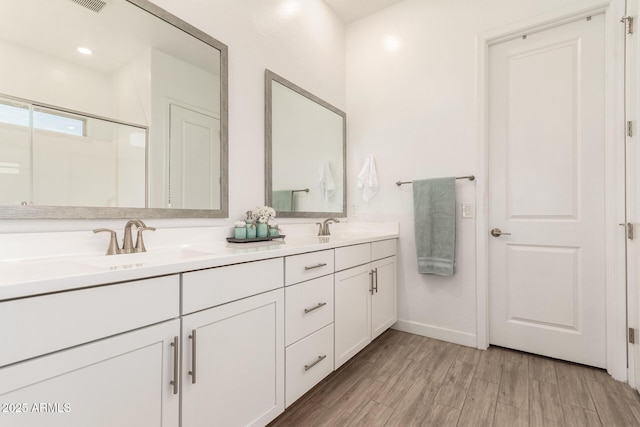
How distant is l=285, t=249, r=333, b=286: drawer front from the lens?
1.42 meters

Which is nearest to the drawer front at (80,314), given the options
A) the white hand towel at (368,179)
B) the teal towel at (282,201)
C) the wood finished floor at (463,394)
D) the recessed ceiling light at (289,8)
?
the wood finished floor at (463,394)

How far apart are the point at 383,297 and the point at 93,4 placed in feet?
7.67

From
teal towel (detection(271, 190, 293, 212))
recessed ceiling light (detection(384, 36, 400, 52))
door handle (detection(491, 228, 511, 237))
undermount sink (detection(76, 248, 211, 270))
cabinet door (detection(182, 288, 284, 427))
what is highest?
recessed ceiling light (detection(384, 36, 400, 52))

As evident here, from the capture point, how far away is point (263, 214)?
72.2 inches

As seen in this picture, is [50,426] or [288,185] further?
[288,185]

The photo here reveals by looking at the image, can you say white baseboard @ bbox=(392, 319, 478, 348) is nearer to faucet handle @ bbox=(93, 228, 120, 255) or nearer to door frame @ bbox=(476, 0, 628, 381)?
door frame @ bbox=(476, 0, 628, 381)

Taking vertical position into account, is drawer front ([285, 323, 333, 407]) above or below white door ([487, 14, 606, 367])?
below

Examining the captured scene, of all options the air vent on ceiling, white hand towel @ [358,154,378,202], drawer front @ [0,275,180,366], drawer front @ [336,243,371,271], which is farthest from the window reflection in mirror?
white hand towel @ [358,154,378,202]

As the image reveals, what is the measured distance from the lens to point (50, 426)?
28.9 inches

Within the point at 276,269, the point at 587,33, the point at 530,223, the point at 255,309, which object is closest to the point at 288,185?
the point at 276,269

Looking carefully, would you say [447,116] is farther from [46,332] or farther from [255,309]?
[46,332]

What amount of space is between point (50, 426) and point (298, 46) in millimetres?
2472

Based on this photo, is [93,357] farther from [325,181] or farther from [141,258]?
[325,181]

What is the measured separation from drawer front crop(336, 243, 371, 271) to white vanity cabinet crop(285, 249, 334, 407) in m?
0.08
